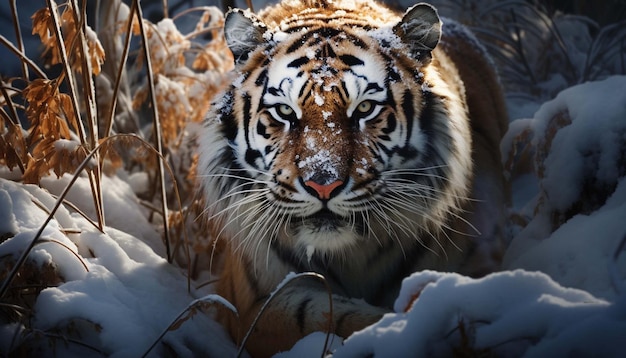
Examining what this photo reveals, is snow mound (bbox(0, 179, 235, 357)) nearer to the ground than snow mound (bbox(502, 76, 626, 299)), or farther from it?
nearer to the ground

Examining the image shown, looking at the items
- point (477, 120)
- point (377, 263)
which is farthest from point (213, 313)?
point (477, 120)

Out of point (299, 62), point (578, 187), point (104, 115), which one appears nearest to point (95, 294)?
point (299, 62)

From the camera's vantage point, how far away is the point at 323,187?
5.36 ft

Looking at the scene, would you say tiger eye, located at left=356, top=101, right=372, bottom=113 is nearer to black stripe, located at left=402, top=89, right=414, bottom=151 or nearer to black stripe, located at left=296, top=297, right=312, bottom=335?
black stripe, located at left=402, top=89, right=414, bottom=151

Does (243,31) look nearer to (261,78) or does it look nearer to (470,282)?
(261,78)

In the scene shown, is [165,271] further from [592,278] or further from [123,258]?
[592,278]

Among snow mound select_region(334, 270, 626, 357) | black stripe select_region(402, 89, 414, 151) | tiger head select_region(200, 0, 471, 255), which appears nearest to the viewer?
snow mound select_region(334, 270, 626, 357)

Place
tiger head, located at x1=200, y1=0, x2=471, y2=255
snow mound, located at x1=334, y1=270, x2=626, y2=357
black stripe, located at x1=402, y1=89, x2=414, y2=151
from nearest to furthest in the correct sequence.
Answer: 1. snow mound, located at x1=334, y1=270, x2=626, y2=357
2. tiger head, located at x1=200, y1=0, x2=471, y2=255
3. black stripe, located at x1=402, y1=89, x2=414, y2=151

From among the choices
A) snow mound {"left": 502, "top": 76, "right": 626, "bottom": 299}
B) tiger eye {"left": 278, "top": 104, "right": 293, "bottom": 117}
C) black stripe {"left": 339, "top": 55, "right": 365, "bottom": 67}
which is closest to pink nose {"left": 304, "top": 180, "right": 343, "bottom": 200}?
tiger eye {"left": 278, "top": 104, "right": 293, "bottom": 117}

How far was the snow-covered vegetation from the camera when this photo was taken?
4.01 feet

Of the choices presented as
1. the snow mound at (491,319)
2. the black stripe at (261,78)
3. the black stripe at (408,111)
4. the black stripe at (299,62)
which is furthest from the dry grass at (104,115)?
the snow mound at (491,319)

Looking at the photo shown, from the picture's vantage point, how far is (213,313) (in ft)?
7.22

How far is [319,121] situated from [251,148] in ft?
0.80

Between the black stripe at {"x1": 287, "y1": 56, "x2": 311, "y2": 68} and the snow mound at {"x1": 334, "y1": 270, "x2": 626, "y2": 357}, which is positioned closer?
the snow mound at {"x1": 334, "y1": 270, "x2": 626, "y2": 357}
